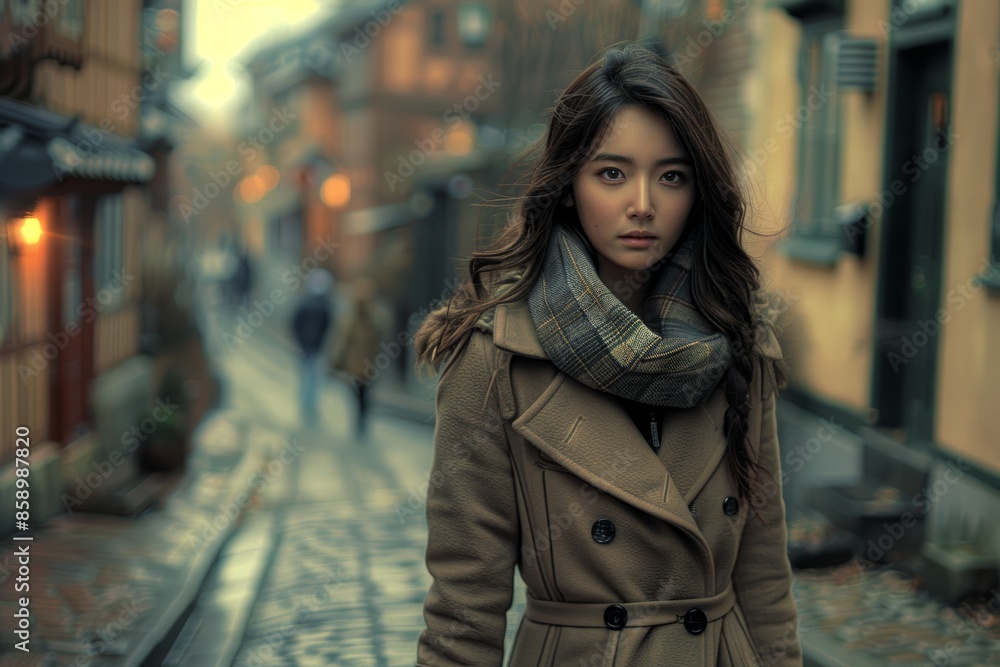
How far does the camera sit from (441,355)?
7.80ft

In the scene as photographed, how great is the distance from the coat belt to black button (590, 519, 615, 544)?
0.12 metres

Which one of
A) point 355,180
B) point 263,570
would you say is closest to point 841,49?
point 263,570

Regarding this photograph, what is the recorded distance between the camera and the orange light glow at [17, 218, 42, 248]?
869 centimetres

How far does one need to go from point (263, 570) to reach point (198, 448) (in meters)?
6.88

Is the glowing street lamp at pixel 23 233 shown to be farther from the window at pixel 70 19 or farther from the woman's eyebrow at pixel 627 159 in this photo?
the woman's eyebrow at pixel 627 159

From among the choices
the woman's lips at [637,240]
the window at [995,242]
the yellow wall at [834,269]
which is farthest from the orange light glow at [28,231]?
the woman's lips at [637,240]

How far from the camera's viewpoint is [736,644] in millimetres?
2367

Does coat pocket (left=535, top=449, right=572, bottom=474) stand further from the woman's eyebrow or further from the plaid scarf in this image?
the woman's eyebrow

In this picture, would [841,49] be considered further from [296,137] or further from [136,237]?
[296,137]

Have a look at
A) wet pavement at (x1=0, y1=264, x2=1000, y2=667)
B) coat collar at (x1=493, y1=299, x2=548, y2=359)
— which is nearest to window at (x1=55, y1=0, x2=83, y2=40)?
wet pavement at (x1=0, y1=264, x2=1000, y2=667)

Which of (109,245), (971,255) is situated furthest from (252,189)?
(971,255)

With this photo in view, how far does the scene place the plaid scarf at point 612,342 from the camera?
7.30 feet

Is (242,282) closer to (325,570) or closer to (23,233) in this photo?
(23,233)

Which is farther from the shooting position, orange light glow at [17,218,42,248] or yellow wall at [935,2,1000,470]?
orange light glow at [17,218,42,248]
